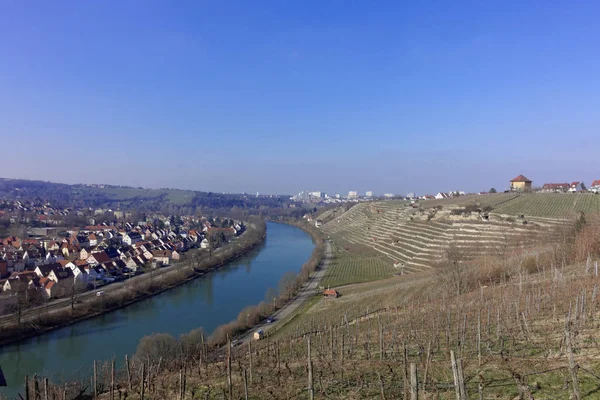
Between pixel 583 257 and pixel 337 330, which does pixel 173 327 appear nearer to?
pixel 337 330

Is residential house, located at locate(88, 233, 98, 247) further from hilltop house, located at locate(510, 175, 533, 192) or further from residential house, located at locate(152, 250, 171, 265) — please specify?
hilltop house, located at locate(510, 175, 533, 192)

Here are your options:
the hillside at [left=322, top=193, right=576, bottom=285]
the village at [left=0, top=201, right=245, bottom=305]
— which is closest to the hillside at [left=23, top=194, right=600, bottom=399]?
the hillside at [left=322, top=193, right=576, bottom=285]

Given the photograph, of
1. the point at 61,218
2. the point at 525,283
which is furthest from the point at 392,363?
the point at 61,218

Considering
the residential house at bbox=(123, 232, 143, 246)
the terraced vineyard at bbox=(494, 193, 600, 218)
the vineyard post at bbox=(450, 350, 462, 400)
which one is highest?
the terraced vineyard at bbox=(494, 193, 600, 218)

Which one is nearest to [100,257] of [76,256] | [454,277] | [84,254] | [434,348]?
[84,254]

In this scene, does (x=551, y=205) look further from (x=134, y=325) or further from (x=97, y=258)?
(x=97, y=258)

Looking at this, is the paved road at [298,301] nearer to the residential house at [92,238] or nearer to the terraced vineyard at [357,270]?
the terraced vineyard at [357,270]
